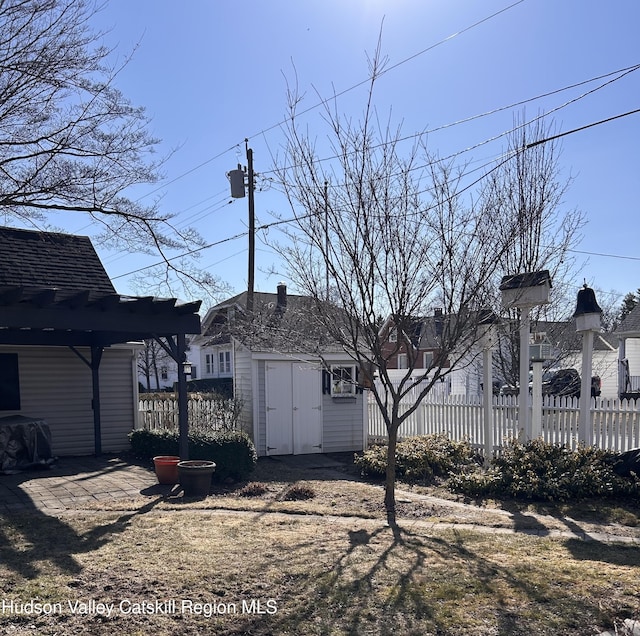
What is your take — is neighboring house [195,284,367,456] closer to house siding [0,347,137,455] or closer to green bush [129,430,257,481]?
green bush [129,430,257,481]

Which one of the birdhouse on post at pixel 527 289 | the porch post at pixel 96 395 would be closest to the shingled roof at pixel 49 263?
the porch post at pixel 96 395

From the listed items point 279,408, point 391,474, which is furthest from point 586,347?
point 279,408

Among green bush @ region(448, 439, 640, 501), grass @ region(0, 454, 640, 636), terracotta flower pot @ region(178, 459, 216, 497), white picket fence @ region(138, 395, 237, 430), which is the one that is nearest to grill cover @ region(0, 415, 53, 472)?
white picket fence @ region(138, 395, 237, 430)

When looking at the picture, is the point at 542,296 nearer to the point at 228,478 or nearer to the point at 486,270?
the point at 486,270

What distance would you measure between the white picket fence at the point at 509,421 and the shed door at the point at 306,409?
1.43 m

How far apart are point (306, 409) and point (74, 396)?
515 centimetres

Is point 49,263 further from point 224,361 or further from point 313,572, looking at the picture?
point 224,361

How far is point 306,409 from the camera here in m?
12.6

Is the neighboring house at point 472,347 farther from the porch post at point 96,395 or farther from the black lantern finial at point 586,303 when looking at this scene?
the porch post at point 96,395

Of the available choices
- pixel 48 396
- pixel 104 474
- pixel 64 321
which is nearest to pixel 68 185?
pixel 64 321

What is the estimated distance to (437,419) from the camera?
11.9 metres

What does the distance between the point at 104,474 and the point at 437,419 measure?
655cm

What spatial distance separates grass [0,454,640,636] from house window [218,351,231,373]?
24271 mm

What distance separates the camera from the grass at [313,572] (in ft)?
11.9
